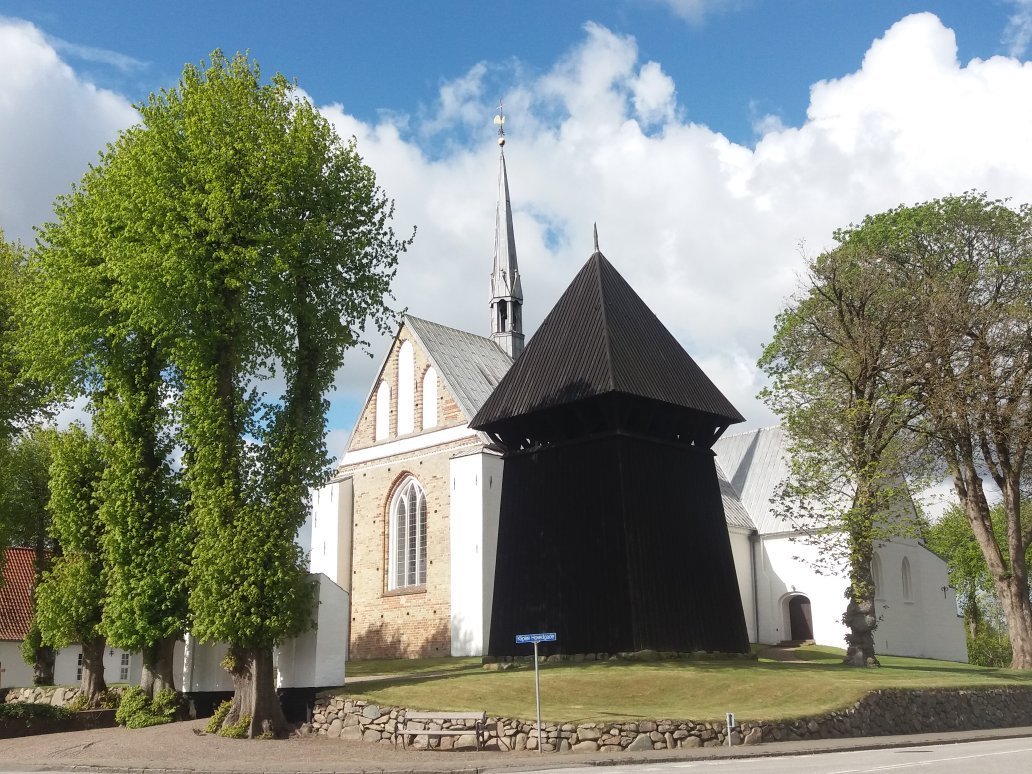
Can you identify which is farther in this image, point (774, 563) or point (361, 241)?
point (774, 563)

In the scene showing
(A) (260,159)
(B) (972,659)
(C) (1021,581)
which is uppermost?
(A) (260,159)

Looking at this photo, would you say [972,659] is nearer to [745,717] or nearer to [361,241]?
[745,717]

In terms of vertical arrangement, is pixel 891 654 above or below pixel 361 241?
below

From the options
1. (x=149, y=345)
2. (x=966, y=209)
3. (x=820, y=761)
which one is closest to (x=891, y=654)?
(x=966, y=209)

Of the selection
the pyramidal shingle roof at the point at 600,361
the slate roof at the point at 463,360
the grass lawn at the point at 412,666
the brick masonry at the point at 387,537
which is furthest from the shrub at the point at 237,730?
the slate roof at the point at 463,360

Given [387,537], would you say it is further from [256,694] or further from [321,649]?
[256,694]

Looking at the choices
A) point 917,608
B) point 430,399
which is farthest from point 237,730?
point 917,608

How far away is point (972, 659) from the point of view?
167 feet

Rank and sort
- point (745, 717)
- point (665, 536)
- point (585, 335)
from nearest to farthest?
point (745, 717)
point (665, 536)
point (585, 335)

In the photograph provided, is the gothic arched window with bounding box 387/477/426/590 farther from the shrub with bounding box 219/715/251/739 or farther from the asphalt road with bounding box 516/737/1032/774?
the asphalt road with bounding box 516/737/1032/774

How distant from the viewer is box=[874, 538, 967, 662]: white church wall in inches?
1378

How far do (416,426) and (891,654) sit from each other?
1874 centimetres

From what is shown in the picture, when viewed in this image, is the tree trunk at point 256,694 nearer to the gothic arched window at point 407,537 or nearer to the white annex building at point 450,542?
the white annex building at point 450,542

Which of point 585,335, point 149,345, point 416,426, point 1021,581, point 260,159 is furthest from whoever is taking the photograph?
point 416,426
